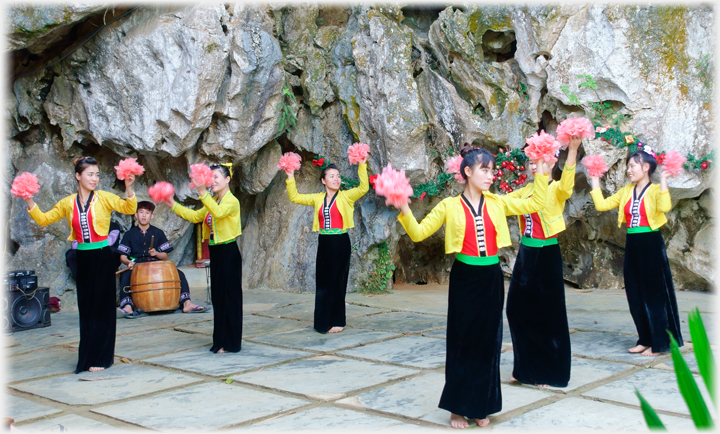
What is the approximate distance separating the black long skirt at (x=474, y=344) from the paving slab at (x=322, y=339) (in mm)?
2180

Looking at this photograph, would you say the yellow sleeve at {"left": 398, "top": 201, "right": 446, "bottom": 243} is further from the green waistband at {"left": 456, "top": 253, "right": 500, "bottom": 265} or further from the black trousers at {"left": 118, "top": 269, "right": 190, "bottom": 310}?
the black trousers at {"left": 118, "top": 269, "right": 190, "bottom": 310}

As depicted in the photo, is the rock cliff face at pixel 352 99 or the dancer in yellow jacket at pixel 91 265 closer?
the dancer in yellow jacket at pixel 91 265

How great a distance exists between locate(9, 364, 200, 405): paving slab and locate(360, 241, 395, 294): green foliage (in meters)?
4.31

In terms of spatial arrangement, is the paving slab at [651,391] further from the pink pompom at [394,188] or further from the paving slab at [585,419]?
the pink pompom at [394,188]

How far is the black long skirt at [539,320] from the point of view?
4059 millimetres

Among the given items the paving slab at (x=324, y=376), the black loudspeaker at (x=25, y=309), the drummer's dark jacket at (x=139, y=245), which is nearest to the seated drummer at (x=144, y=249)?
the drummer's dark jacket at (x=139, y=245)

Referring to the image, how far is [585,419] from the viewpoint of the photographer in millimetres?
3369

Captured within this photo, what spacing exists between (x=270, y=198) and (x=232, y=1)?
303cm

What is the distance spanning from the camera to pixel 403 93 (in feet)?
26.6

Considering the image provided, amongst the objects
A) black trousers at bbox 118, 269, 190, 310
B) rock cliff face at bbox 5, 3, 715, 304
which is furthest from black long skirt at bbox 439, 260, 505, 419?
black trousers at bbox 118, 269, 190, 310

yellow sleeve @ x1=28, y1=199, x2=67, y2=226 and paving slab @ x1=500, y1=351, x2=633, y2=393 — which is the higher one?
yellow sleeve @ x1=28, y1=199, x2=67, y2=226

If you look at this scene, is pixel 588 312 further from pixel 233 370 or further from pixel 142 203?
pixel 142 203

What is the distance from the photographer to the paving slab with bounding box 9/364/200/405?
13.4 ft

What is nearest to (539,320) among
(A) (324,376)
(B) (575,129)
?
(B) (575,129)
